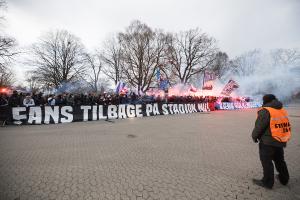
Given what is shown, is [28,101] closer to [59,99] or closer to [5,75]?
[59,99]

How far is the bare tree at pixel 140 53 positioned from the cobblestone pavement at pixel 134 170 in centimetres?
2636

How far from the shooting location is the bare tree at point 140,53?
32.6m

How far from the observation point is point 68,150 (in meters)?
6.70

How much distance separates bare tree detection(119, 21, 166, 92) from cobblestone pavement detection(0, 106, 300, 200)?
26357 millimetres

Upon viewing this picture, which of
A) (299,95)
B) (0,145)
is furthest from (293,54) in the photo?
(0,145)

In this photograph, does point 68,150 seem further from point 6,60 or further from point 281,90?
point 281,90

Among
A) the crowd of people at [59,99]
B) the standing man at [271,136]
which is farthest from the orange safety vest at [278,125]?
the crowd of people at [59,99]

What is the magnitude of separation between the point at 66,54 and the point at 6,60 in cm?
1818

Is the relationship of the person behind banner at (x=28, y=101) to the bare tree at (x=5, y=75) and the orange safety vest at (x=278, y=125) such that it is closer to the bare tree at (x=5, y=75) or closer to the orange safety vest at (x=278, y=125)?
the bare tree at (x=5, y=75)

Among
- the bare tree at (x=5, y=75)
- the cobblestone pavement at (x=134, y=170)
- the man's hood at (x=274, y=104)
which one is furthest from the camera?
the bare tree at (x=5, y=75)

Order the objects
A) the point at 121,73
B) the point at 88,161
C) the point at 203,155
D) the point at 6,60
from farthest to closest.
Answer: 1. the point at 121,73
2. the point at 6,60
3. the point at 203,155
4. the point at 88,161

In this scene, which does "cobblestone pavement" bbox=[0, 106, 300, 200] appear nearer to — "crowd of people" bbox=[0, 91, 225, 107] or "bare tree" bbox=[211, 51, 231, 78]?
"crowd of people" bbox=[0, 91, 225, 107]

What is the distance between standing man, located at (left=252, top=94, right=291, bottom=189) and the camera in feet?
13.3

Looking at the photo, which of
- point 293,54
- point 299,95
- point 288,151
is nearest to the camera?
point 288,151
